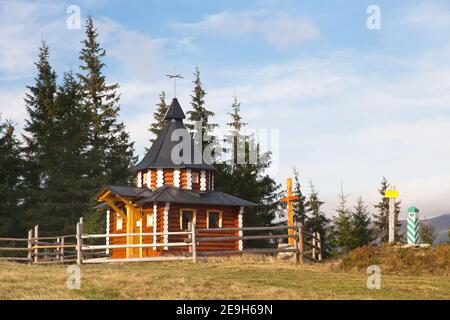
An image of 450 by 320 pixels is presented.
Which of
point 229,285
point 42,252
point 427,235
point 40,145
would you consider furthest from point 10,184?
point 229,285

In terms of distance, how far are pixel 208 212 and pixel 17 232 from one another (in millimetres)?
20308

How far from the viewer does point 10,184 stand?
50.8 meters

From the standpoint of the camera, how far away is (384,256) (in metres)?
24.5

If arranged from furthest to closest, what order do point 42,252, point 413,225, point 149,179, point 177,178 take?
point 149,179
point 177,178
point 42,252
point 413,225

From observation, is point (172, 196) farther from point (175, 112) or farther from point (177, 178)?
point (175, 112)

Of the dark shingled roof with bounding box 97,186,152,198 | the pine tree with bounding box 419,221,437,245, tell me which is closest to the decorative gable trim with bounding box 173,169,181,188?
the dark shingled roof with bounding box 97,186,152,198

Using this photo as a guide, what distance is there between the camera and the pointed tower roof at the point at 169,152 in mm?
37438

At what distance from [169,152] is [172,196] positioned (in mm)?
3969

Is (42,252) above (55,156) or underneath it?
underneath

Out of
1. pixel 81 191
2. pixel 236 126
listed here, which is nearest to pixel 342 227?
pixel 236 126

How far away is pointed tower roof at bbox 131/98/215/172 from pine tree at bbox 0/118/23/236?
46.2 ft

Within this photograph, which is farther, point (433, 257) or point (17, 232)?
point (17, 232)
